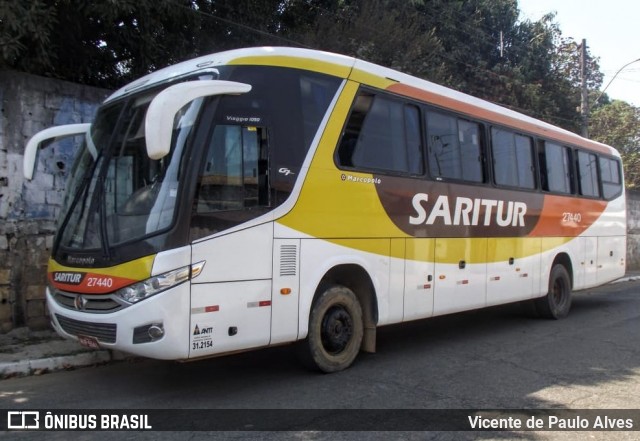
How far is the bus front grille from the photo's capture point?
4930mm

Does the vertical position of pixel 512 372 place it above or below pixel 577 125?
below

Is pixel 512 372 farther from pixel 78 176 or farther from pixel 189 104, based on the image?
pixel 78 176

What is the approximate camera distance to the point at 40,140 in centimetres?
636

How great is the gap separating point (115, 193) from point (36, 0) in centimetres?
385

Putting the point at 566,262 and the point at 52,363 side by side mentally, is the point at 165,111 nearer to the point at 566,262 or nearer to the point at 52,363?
the point at 52,363

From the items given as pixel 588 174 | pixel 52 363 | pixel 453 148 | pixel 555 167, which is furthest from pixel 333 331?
pixel 588 174

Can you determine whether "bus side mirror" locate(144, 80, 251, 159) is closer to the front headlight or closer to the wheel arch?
the front headlight

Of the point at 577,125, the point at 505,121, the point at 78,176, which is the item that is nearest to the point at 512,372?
the point at 505,121

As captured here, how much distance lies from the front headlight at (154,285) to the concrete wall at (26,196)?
394cm

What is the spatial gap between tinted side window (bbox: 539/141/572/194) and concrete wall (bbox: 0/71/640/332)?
8222mm

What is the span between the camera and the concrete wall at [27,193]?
7.86 meters

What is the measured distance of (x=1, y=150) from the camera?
7.88 metres

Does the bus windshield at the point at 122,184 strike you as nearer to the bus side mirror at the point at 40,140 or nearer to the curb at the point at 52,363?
the bus side mirror at the point at 40,140

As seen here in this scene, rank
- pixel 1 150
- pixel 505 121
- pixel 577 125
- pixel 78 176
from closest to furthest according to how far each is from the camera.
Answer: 1. pixel 78 176
2. pixel 1 150
3. pixel 505 121
4. pixel 577 125
